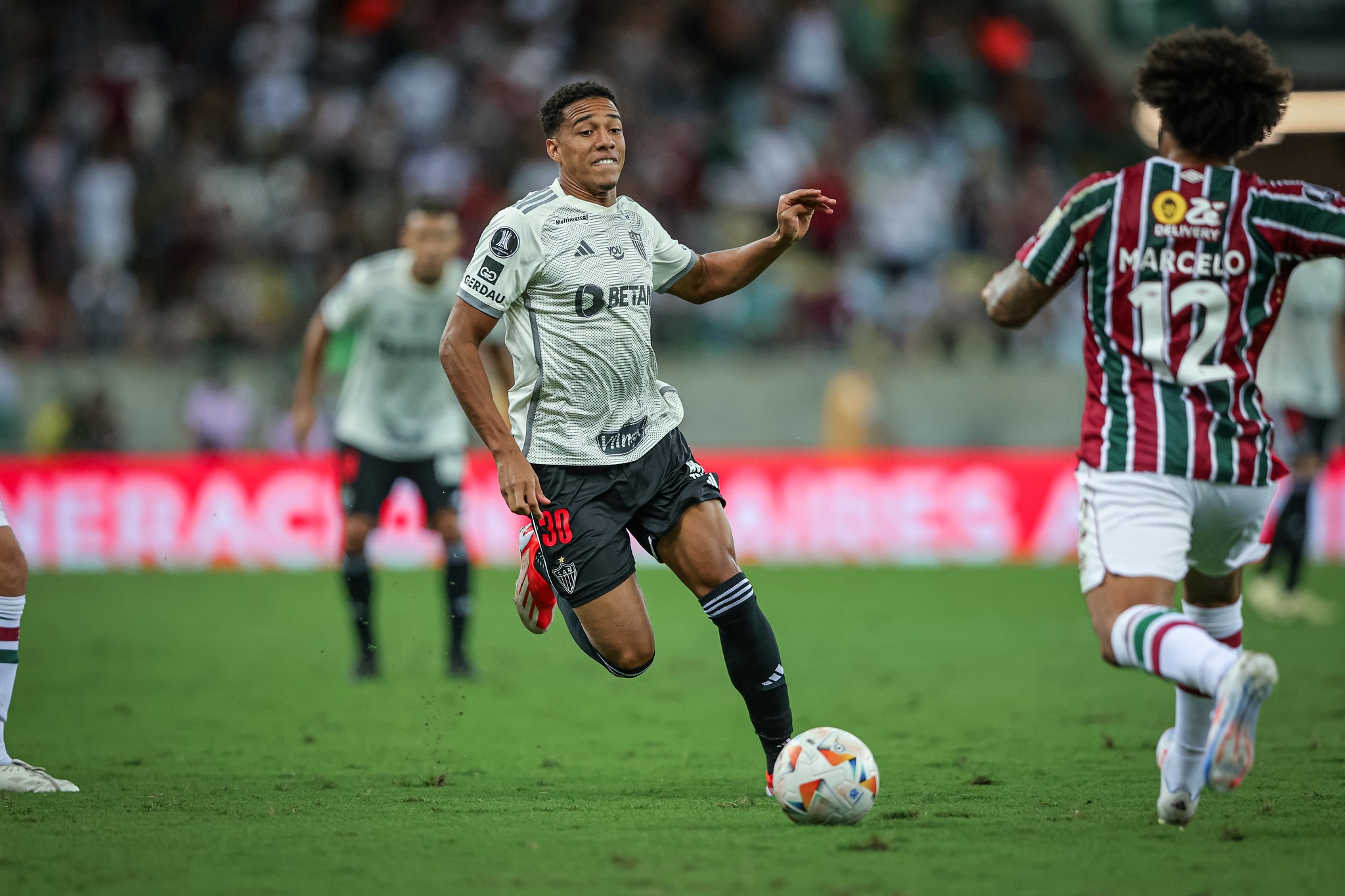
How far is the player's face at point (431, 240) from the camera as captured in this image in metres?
8.81

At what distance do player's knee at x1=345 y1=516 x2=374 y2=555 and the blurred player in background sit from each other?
6.18 m

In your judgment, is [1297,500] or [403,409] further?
[1297,500]

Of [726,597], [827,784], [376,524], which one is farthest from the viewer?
[376,524]

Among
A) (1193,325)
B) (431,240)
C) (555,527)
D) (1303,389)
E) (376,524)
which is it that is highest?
(431,240)

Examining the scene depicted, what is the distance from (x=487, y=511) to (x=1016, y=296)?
11.1 m

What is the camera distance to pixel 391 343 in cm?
898

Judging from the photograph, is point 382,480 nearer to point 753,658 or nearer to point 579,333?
point 579,333

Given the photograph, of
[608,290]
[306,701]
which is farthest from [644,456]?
[306,701]

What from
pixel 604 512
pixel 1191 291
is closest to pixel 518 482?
pixel 604 512

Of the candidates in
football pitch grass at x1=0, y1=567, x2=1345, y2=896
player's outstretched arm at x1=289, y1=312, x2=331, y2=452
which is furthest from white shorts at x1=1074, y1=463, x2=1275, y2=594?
player's outstretched arm at x1=289, y1=312, x2=331, y2=452

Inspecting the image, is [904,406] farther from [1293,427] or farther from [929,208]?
[1293,427]

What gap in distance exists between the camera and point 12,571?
5695mm

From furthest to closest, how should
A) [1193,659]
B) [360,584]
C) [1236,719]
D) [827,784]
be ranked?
[360,584] < [827,784] < [1193,659] < [1236,719]

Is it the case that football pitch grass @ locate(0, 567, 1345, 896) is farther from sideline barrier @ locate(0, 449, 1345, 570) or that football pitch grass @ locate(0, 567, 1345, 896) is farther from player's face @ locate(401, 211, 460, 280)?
sideline barrier @ locate(0, 449, 1345, 570)
